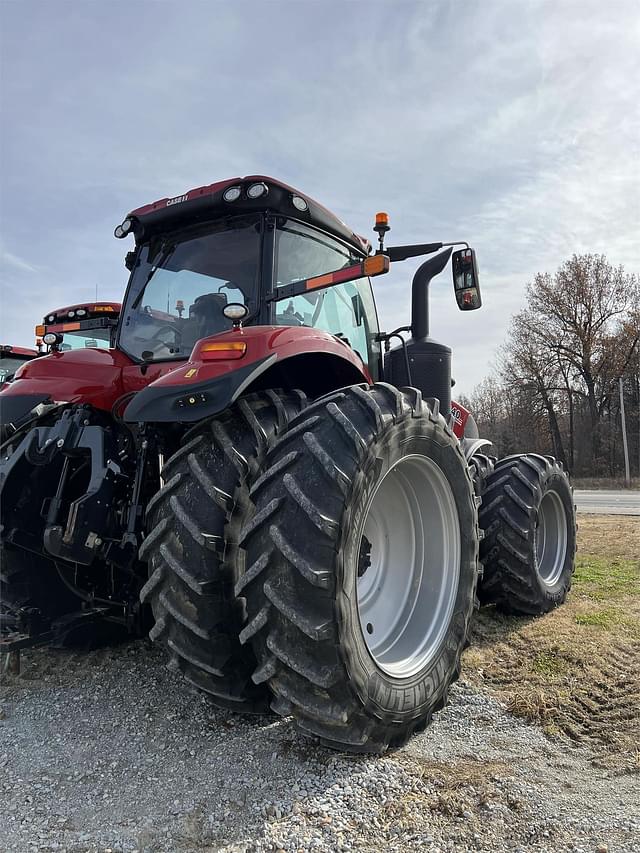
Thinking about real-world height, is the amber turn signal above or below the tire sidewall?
above

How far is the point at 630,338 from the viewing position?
31719 millimetres

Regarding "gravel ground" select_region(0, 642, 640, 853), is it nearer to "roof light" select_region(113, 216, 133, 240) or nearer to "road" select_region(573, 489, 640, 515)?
Result: "roof light" select_region(113, 216, 133, 240)

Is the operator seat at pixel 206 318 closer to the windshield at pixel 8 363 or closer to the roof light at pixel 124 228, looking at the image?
the roof light at pixel 124 228

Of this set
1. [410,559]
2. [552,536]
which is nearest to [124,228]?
[410,559]

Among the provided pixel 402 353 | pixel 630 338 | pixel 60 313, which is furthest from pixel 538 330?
pixel 402 353

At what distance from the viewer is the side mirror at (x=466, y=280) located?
364 cm

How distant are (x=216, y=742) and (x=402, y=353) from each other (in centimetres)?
271

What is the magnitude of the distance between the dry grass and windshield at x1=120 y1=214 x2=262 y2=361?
2.33 meters

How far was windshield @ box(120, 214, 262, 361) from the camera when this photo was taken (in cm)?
318

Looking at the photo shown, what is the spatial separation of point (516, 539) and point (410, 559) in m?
1.39

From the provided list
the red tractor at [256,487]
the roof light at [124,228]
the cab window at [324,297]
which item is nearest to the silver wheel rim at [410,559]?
the red tractor at [256,487]

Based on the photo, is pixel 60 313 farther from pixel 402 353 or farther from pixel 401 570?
pixel 401 570

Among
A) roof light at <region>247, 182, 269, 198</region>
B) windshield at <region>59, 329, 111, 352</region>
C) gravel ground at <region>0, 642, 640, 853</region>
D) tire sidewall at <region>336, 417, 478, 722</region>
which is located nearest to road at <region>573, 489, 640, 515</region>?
windshield at <region>59, 329, 111, 352</region>

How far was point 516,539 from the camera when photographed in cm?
407
